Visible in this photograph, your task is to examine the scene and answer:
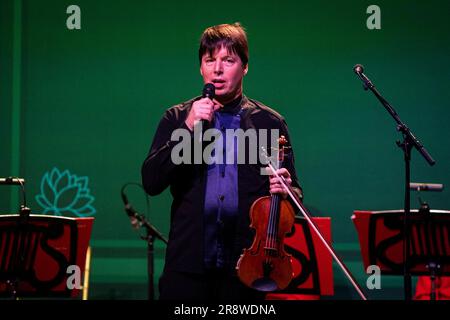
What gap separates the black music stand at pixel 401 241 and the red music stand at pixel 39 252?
Answer: 1670 mm

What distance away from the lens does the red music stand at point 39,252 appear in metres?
3.60

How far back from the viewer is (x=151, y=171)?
2.42 meters

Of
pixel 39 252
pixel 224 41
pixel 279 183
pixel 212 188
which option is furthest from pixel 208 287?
pixel 39 252

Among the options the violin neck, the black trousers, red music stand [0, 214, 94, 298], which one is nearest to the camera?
the black trousers

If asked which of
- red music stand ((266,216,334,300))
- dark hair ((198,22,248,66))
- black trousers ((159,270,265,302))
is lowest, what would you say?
red music stand ((266,216,334,300))

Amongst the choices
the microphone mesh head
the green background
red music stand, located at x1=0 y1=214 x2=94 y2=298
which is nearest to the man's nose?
the microphone mesh head

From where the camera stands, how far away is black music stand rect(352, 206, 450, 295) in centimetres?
379

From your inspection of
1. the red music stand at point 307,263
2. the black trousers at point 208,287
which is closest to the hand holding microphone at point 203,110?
the black trousers at point 208,287

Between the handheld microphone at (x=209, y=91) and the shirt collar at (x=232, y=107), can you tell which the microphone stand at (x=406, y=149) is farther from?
the handheld microphone at (x=209, y=91)

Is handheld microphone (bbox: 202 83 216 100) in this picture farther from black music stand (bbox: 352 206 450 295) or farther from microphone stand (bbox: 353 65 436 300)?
black music stand (bbox: 352 206 450 295)

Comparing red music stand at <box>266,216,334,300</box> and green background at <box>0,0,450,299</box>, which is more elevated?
green background at <box>0,0,450,299</box>

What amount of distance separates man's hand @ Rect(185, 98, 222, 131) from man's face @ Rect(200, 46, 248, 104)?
187 millimetres
